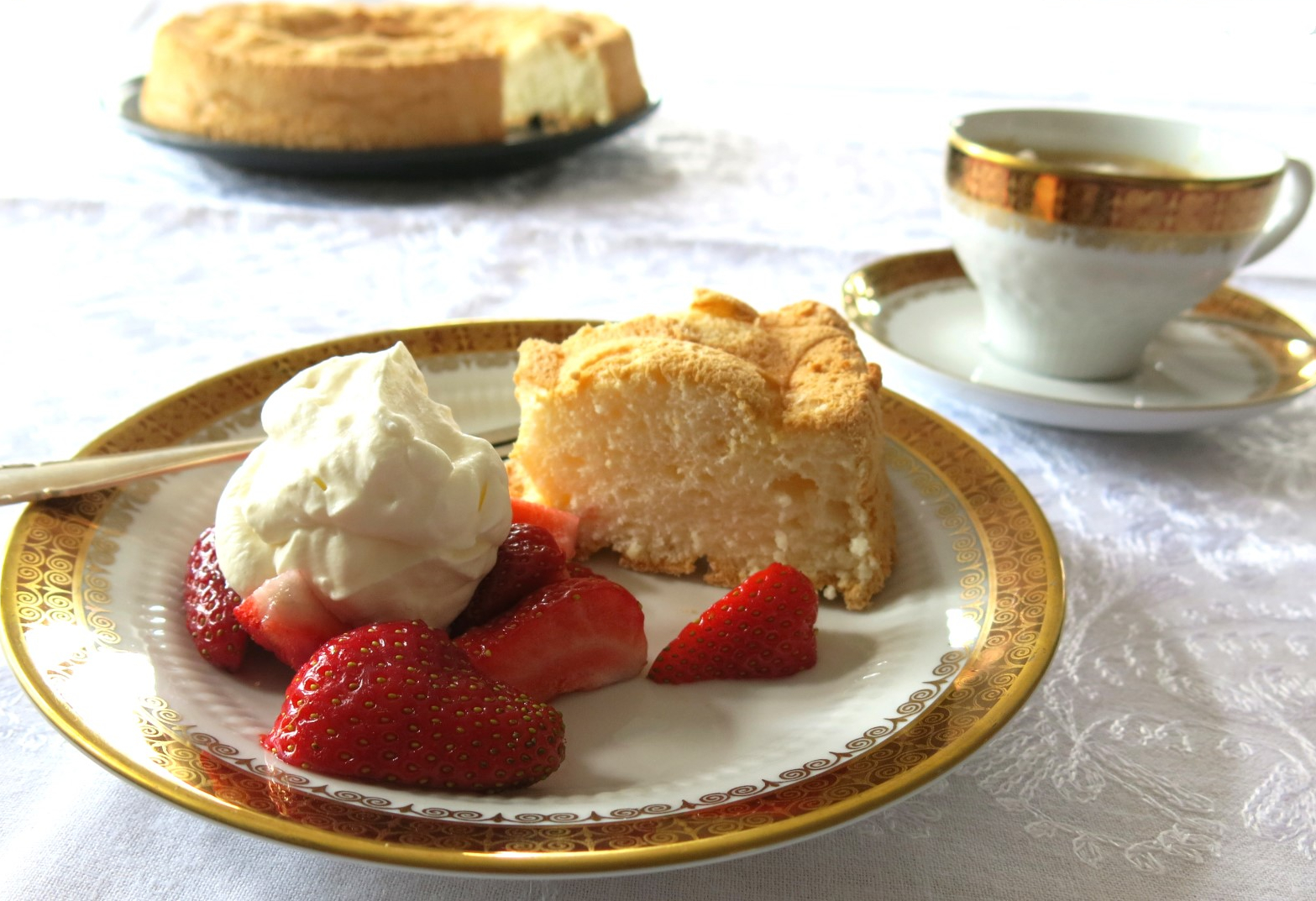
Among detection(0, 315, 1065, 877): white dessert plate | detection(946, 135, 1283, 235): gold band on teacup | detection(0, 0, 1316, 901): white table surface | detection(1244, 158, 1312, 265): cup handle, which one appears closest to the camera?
detection(0, 315, 1065, 877): white dessert plate

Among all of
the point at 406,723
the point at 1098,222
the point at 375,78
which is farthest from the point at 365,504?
the point at 375,78

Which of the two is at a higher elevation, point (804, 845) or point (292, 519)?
point (292, 519)

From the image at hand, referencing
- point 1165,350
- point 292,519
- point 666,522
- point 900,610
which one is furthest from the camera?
point 1165,350

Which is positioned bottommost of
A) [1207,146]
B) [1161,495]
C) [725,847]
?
[1161,495]

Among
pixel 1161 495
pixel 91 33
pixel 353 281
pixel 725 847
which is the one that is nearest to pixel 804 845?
pixel 725 847

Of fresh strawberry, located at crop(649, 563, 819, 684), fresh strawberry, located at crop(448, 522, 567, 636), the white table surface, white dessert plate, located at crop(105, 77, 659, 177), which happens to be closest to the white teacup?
the white table surface

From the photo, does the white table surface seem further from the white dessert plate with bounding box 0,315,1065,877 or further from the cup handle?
the cup handle

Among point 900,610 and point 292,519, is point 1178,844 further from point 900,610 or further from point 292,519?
point 292,519
